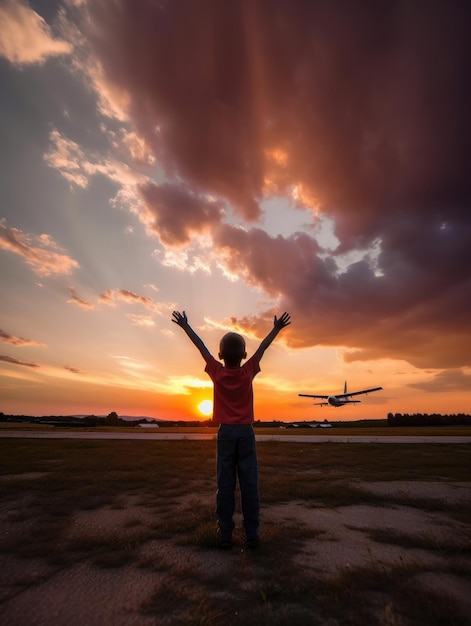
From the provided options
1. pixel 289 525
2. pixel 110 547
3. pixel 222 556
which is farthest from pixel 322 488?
pixel 110 547

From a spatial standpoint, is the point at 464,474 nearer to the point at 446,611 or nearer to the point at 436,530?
the point at 436,530

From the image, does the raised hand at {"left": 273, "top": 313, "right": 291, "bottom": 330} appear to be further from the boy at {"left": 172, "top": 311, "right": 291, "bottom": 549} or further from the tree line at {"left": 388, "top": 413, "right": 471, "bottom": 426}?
the tree line at {"left": 388, "top": 413, "right": 471, "bottom": 426}

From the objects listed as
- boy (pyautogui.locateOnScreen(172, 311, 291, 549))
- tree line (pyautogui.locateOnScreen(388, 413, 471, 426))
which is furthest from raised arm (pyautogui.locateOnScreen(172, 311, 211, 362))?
tree line (pyautogui.locateOnScreen(388, 413, 471, 426))

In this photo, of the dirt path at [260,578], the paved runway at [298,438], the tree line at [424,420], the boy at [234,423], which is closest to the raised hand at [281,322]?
the boy at [234,423]

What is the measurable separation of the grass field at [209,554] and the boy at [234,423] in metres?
0.30

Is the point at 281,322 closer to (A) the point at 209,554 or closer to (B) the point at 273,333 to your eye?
(B) the point at 273,333

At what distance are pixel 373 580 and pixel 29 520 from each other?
4.30m

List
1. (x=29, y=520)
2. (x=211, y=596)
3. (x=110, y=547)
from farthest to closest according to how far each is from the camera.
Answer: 1. (x=29, y=520)
2. (x=110, y=547)
3. (x=211, y=596)

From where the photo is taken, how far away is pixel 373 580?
2611 mm

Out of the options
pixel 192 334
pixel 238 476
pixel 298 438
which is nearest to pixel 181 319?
pixel 192 334

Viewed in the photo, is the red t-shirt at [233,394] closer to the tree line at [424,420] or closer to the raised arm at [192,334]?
the raised arm at [192,334]

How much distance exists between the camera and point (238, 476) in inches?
144

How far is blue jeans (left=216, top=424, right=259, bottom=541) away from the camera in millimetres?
3535

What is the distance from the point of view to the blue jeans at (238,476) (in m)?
3.54
